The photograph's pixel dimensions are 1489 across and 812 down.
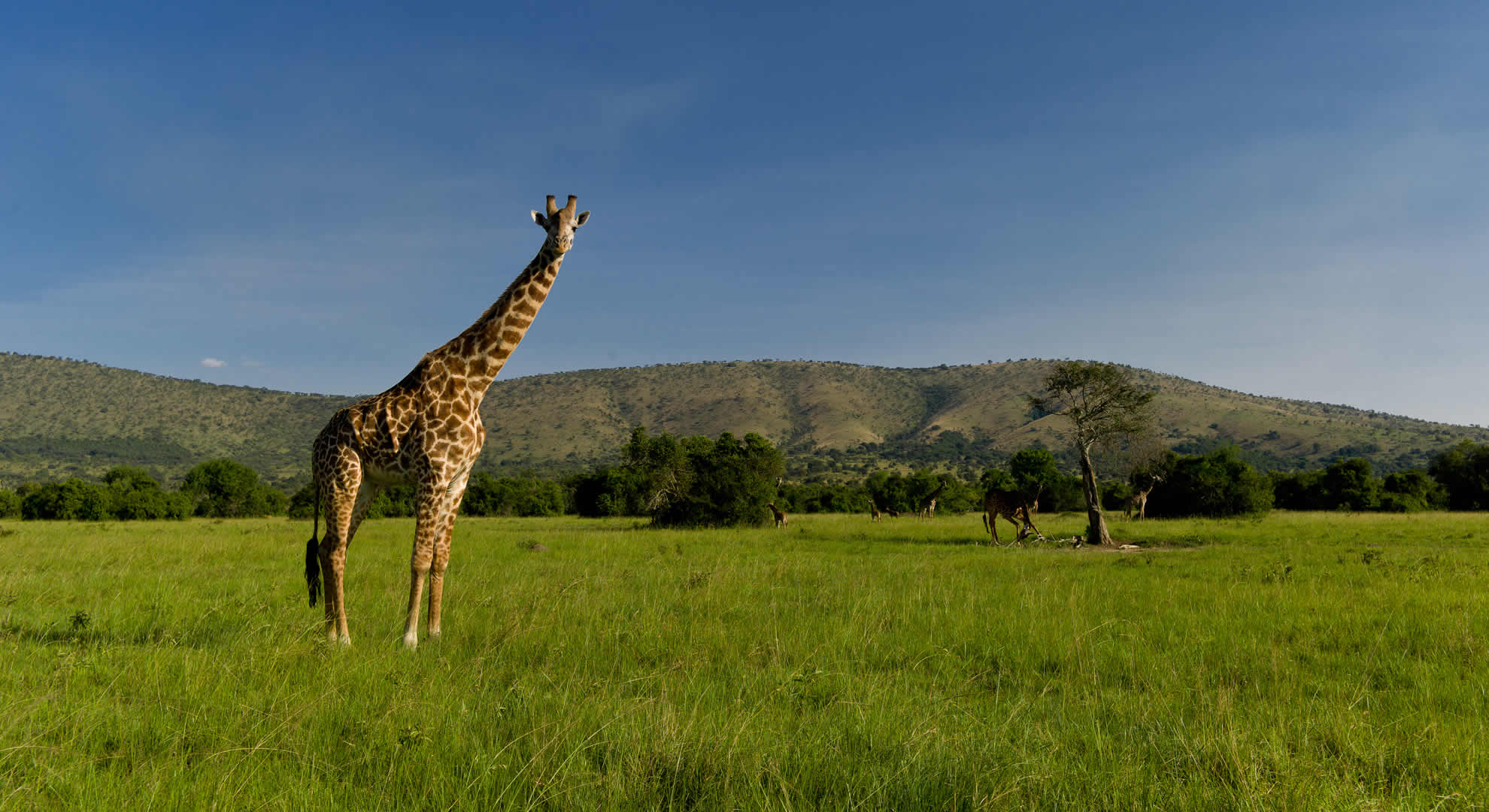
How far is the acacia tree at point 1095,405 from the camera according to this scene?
76.1 ft

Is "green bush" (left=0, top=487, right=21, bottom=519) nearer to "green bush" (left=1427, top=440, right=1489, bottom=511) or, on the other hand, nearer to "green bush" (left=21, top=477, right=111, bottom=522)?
"green bush" (left=21, top=477, right=111, bottom=522)

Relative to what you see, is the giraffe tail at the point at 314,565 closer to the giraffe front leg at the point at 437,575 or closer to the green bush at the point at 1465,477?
the giraffe front leg at the point at 437,575

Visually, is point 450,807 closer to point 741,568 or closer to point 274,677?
point 274,677

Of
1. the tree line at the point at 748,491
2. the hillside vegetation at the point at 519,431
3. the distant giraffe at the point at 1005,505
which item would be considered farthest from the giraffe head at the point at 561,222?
the hillside vegetation at the point at 519,431

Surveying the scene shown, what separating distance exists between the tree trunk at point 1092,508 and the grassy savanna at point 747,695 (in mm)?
10053

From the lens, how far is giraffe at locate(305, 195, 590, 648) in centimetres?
695

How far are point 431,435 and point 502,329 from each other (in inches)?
50.3

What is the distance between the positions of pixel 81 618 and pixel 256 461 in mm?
176628

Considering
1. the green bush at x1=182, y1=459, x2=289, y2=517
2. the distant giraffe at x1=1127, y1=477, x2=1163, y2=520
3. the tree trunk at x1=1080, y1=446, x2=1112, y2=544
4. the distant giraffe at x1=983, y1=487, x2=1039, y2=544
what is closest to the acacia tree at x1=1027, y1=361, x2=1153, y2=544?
the tree trunk at x1=1080, y1=446, x2=1112, y2=544

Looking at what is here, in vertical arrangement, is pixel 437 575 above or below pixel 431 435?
below

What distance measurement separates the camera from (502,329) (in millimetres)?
7418

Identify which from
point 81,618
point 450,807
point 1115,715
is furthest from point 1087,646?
point 81,618

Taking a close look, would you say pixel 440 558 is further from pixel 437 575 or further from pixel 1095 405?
pixel 1095 405

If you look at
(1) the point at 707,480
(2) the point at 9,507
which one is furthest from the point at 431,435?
(2) the point at 9,507
